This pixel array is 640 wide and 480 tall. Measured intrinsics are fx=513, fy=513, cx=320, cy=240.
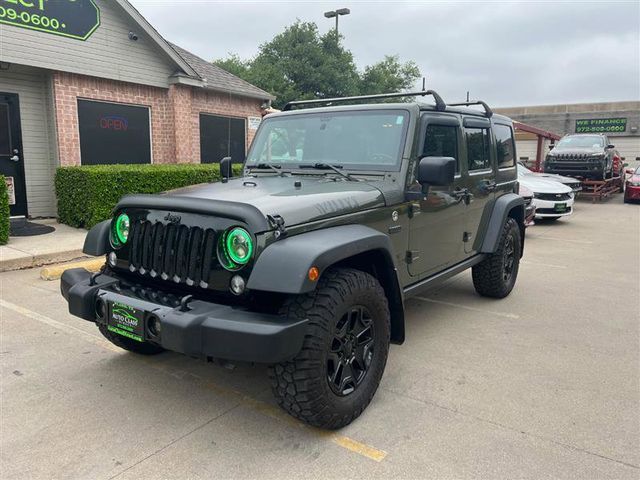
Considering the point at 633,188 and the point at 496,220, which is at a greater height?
the point at 496,220

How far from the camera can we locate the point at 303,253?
2.54m

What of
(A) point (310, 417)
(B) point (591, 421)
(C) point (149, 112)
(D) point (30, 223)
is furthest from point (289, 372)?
(C) point (149, 112)

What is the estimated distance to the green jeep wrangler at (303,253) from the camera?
8.36 ft

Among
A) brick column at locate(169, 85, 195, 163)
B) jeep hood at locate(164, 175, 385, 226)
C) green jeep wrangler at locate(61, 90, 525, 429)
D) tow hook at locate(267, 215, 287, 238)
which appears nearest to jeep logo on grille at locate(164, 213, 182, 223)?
green jeep wrangler at locate(61, 90, 525, 429)

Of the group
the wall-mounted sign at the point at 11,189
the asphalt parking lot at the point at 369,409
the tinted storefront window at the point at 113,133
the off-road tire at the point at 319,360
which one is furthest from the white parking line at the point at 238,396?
the tinted storefront window at the point at 113,133

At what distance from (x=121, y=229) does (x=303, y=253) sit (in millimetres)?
1401

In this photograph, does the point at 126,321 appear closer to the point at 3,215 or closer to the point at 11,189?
the point at 3,215

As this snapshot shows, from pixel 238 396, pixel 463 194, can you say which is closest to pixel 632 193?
pixel 463 194

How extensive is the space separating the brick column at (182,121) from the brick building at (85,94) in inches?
0.9

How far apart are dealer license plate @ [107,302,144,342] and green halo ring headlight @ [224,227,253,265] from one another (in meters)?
0.56

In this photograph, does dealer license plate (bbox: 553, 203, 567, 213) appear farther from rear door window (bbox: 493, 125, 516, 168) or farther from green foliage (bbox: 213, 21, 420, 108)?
green foliage (bbox: 213, 21, 420, 108)

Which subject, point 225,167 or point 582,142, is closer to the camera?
point 225,167

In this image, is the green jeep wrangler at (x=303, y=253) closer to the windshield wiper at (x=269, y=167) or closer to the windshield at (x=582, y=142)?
the windshield wiper at (x=269, y=167)

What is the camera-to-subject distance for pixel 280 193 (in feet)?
10.4
